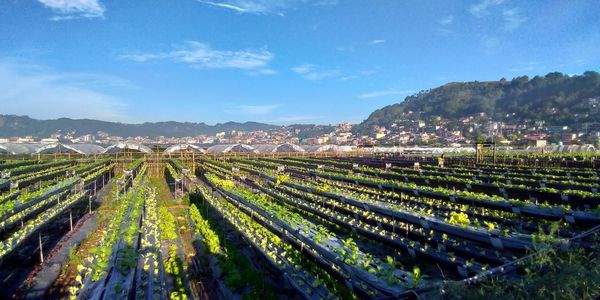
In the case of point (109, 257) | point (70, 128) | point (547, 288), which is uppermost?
point (70, 128)

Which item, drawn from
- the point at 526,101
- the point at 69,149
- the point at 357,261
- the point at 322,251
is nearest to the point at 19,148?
the point at 69,149

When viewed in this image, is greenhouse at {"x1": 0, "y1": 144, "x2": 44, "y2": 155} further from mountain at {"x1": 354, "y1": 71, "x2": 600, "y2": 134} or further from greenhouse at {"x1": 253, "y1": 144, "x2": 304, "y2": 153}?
mountain at {"x1": 354, "y1": 71, "x2": 600, "y2": 134}

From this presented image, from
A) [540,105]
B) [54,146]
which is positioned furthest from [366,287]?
[540,105]

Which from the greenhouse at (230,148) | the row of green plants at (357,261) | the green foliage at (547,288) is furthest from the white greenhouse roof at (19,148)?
the green foliage at (547,288)

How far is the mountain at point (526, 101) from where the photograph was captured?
4275 inches

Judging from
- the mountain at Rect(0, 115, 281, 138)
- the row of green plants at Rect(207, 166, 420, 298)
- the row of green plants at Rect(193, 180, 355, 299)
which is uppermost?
the mountain at Rect(0, 115, 281, 138)

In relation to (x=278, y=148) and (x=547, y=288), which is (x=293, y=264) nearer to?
(x=547, y=288)

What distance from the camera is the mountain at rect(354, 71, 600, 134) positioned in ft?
356

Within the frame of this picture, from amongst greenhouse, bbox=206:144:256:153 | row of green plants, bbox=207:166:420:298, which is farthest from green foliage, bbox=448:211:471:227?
greenhouse, bbox=206:144:256:153

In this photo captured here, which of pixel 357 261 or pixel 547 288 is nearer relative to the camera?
pixel 547 288

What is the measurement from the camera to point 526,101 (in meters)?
142

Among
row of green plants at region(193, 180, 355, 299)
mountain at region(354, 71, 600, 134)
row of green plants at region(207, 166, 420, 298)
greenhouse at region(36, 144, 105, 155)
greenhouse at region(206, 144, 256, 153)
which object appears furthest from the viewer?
mountain at region(354, 71, 600, 134)

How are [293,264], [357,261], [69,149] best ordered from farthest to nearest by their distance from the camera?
[69,149], [293,264], [357,261]

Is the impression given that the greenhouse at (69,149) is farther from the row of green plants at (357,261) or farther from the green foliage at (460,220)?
the green foliage at (460,220)
